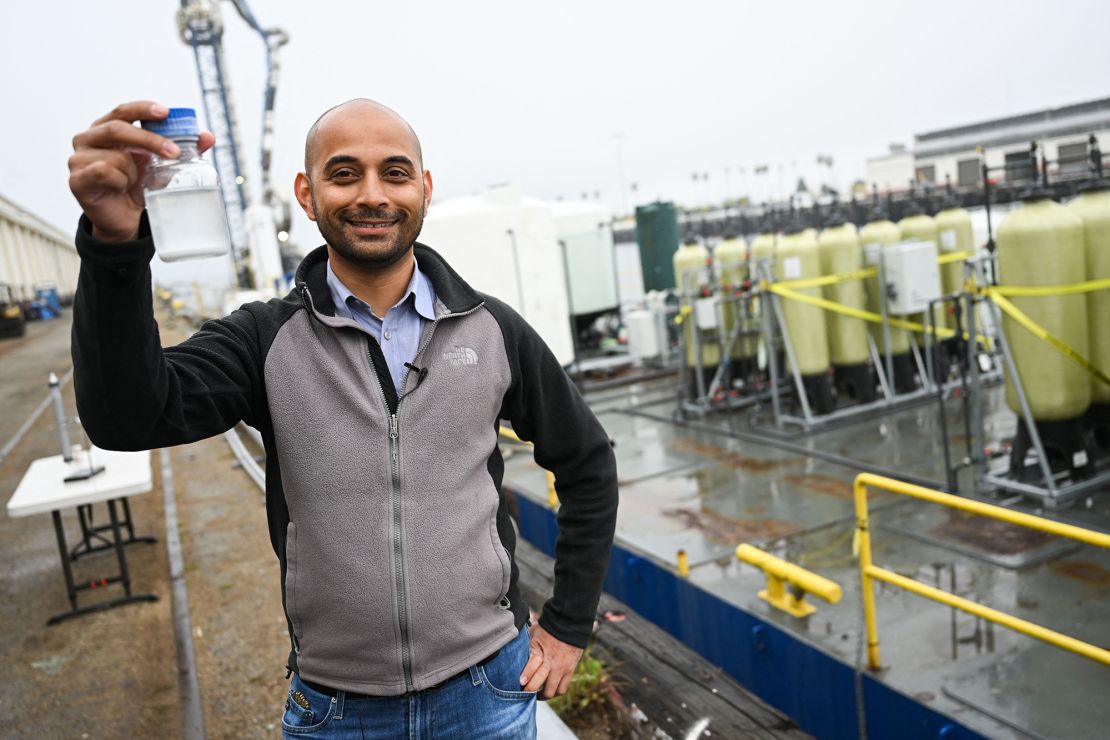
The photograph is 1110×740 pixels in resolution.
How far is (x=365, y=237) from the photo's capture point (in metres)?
1.69

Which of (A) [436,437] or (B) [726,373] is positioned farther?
(B) [726,373]

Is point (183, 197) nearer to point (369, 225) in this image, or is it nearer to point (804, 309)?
point (369, 225)

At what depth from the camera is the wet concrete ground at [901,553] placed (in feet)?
13.1

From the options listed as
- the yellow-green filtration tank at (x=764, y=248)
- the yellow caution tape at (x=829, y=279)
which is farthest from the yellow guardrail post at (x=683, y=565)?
the yellow-green filtration tank at (x=764, y=248)

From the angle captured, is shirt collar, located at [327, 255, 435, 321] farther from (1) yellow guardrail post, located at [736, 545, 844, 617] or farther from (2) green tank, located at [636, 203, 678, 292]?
(2) green tank, located at [636, 203, 678, 292]

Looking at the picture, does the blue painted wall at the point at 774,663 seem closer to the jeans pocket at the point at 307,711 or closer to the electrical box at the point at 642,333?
the jeans pocket at the point at 307,711

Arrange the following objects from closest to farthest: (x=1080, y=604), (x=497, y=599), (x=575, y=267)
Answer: (x=497, y=599) < (x=1080, y=604) < (x=575, y=267)

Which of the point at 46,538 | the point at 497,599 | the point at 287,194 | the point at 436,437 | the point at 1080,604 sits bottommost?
the point at 1080,604

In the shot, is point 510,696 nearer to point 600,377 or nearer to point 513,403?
point 513,403

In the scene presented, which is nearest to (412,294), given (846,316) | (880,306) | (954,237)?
(846,316)

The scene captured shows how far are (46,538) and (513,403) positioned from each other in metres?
6.96

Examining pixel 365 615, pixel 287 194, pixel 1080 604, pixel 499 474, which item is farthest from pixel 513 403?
pixel 287 194

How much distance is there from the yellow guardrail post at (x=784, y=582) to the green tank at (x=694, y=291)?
18.3 ft

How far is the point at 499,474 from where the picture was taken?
1.89 metres
